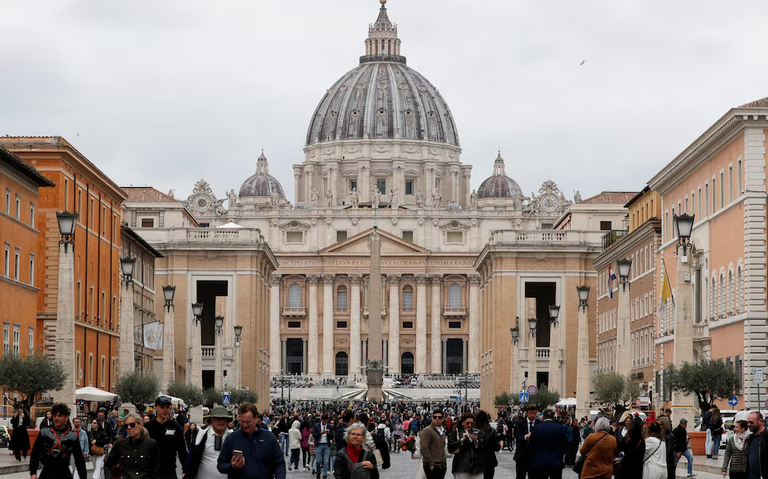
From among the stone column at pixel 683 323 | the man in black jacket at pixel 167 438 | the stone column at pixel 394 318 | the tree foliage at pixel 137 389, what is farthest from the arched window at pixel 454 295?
the man in black jacket at pixel 167 438

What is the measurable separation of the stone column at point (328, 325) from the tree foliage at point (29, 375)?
123m

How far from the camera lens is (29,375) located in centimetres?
4444

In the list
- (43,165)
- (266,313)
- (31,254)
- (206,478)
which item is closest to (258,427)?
(206,478)

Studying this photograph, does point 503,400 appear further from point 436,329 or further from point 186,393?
point 436,329

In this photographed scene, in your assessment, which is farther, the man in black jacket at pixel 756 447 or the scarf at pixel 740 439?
the scarf at pixel 740 439

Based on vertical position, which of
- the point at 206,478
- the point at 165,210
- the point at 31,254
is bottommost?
the point at 206,478

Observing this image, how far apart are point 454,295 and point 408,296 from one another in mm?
4905

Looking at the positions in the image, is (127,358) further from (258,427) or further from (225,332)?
(225,332)

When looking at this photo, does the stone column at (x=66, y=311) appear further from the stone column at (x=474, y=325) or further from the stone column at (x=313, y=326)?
the stone column at (x=313, y=326)

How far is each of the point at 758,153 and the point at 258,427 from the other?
3827cm

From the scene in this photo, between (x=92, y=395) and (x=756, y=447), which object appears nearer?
(x=756, y=447)

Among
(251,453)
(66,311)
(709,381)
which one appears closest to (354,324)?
(709,381)

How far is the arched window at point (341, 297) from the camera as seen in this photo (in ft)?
560

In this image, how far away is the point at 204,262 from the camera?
10656cm
